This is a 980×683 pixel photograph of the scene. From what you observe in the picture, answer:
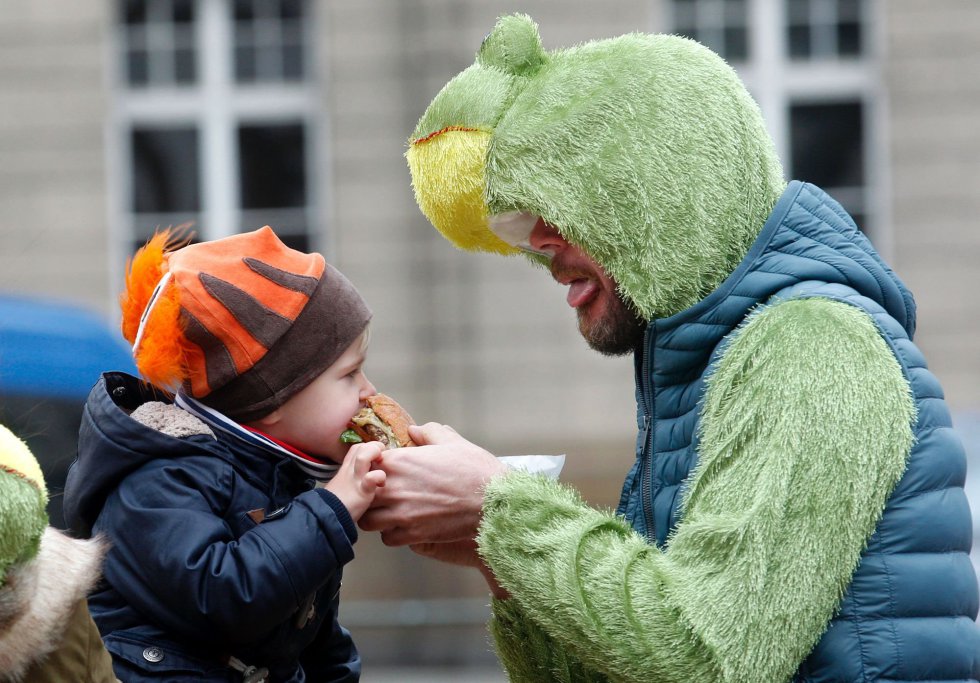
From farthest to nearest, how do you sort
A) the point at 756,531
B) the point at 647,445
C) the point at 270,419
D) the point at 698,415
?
1. the point at 270,419
2. the point at 647,445
3. the point at 698,415
4. the point at 756,531

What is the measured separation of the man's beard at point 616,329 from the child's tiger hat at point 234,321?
45cm

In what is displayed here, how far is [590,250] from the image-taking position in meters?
2.11

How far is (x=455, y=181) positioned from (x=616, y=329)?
0.36 meters

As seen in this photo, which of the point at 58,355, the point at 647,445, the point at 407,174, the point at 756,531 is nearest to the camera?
the point at 756,531

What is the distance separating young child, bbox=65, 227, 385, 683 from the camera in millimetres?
2115

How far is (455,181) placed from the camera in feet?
7.33

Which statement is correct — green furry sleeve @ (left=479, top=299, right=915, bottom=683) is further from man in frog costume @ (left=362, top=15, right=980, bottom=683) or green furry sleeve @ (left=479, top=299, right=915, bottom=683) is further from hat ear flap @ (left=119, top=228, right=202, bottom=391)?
hat ear flap @ (left=119, top=228, right=202, bottom=391)

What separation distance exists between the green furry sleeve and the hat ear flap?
2.29 feet

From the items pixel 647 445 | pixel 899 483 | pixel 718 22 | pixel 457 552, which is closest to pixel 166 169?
pixel 718 22

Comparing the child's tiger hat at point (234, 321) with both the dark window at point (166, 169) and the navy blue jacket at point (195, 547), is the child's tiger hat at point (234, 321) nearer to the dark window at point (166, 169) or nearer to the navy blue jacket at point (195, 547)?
the navy blue jacket at point (195, 547)

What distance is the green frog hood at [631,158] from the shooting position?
2.04 meters

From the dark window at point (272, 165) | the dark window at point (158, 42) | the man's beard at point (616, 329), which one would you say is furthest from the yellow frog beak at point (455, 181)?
the dark window at point (158, 42)

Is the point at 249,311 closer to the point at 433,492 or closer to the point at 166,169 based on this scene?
the point at 433,492

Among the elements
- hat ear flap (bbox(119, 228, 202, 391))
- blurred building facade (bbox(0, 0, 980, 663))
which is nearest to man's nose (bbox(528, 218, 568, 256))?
hat ear flap (bbox(119, 228, 202, 391))
